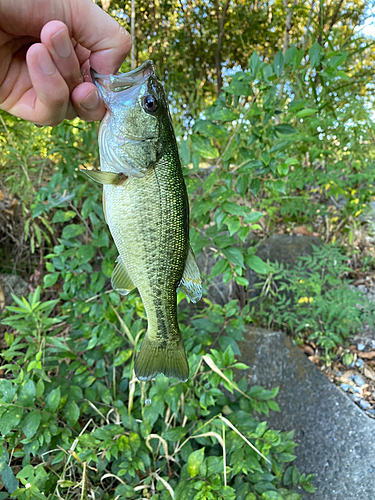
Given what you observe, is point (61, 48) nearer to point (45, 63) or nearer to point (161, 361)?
point (45, 63)

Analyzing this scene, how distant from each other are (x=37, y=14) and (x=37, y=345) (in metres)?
1.40

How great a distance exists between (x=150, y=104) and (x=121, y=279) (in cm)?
55

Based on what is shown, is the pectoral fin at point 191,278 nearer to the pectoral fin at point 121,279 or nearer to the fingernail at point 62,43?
the pectoral fin at point 121,279

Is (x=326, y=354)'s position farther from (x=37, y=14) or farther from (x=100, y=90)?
(x=37, y=14)

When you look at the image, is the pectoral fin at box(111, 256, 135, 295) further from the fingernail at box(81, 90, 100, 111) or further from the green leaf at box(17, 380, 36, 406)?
the green leaf at box(17, 380, 36, 406)

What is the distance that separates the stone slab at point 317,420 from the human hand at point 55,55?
2074 millimetres

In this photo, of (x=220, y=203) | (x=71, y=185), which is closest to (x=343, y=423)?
(x=220, y=203)

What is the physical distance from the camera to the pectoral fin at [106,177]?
2.82 ft

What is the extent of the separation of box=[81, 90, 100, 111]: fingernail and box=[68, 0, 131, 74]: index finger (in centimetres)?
17

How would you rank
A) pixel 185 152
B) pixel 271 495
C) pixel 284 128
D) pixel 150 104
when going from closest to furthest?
pixel 150 104 → pixel 271 495 → pixel 284 128 → pixel 185 152

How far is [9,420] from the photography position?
1341 millimetres

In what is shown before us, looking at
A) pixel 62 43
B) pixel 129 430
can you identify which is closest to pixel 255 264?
pixel 129 430

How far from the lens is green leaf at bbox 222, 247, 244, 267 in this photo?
5.08 ft

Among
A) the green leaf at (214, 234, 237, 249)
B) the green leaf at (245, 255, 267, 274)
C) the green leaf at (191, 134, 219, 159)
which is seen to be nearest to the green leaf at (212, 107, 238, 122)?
the green leaf at (191, 134, 219, 159)
